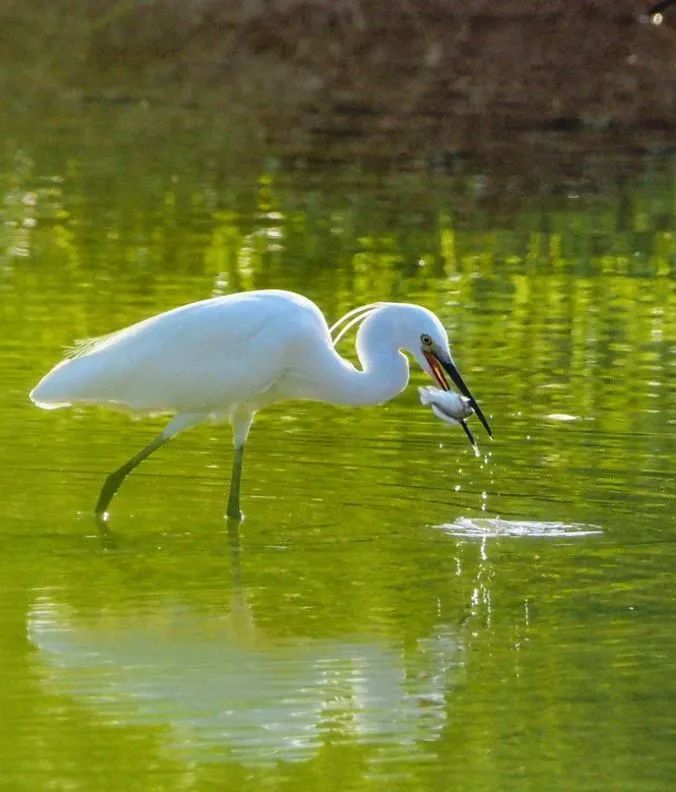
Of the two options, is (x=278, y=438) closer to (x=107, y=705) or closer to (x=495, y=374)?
(x=495, y=374)

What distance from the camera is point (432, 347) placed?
926 cm

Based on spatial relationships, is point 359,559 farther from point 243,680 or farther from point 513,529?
point 243,680

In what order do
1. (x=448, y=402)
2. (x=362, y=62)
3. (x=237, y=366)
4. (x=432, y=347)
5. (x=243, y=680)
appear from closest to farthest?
(x=243, y=680) < (x=448, y=402) < (x=432, y=347) < (x=237, y=366) < (x=362, y=62)

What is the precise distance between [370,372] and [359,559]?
42.6 inches

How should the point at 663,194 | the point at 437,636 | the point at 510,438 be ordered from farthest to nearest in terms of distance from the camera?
the point at 663,194 → the point at 510,438 → the point at 437,636

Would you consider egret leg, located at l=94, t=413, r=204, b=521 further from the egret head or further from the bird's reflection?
the bird's reflection

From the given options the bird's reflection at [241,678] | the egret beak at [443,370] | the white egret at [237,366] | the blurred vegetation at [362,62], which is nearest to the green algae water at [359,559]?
the bird's reflection at [241,678]

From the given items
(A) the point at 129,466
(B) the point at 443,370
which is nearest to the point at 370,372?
(B) the point at 443,370

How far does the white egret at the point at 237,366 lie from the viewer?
9344 millimetres

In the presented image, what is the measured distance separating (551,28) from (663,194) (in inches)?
372

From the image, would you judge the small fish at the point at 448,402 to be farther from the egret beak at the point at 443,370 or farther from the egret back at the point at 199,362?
the egret back at the point at 199,362

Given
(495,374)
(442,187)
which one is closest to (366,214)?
(442,187)

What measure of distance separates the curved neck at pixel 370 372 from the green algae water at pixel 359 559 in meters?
0.46

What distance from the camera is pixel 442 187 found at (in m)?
21.3
